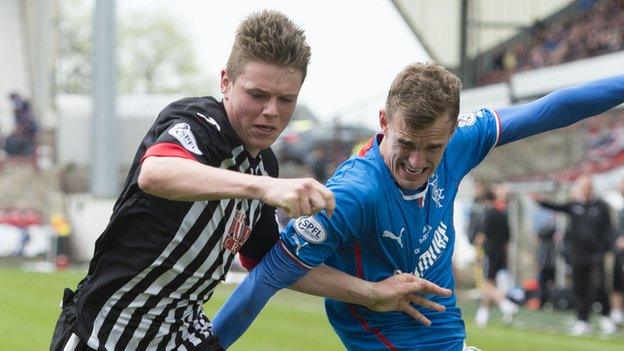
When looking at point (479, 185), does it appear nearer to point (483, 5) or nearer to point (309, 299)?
point (309, 299)

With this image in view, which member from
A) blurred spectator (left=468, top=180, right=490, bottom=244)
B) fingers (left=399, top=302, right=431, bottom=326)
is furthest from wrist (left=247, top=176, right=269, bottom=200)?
blurred spectator (left=468, top=180, right=490, bottom=244)

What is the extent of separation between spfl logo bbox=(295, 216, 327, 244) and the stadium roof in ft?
79.4

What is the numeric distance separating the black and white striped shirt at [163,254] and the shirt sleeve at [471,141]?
91 cm

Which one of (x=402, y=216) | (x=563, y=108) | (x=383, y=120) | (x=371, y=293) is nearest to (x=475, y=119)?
(x=563, y=108)

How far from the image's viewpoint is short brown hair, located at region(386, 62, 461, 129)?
4.38m

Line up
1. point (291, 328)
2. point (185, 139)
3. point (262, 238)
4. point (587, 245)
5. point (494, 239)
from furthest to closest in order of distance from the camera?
point (494, 239) → point (587, 245) → point (291, 328) → point (262, 238) → point (185, 139)

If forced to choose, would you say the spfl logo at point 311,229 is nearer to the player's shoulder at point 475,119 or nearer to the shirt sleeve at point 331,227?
the shirt sleeve at point 331,227

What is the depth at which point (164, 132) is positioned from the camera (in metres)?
4.08

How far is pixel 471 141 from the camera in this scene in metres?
5.06

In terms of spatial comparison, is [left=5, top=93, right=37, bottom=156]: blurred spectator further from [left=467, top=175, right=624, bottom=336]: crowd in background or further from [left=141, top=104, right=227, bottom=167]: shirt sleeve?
[left=141, top=104, right=227, bottom=167]: shirt sleeve

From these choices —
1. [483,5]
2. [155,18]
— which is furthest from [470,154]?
[155,18]

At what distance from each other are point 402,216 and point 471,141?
673 millimetres

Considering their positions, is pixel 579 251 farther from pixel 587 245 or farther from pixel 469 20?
pixel 469 20

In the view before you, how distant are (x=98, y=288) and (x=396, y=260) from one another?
3.94ft
